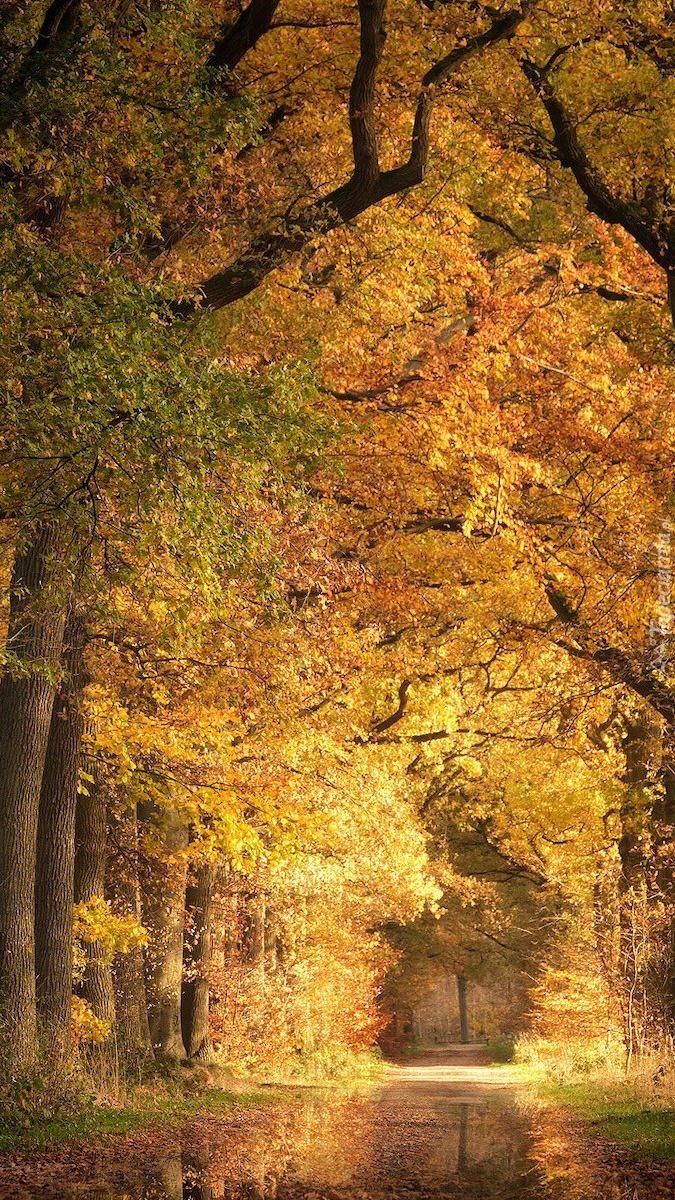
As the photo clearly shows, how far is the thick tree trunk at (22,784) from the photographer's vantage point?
1270cm

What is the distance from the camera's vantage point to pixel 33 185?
1052cm

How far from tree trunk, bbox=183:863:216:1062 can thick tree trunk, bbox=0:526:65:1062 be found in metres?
8.88

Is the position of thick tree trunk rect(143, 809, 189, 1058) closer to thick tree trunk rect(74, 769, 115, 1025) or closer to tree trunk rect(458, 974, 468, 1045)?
thick tree trunk rect(74, 769, 115, 1025)

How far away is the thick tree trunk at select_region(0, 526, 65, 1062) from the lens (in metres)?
12.7

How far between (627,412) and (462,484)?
→ 2233mm

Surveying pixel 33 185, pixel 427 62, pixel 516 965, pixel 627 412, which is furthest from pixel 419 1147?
pixel 516 965

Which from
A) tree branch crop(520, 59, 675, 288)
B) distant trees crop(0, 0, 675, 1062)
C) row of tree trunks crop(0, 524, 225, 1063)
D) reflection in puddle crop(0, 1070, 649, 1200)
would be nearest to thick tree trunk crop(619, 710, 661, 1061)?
distant trees crop(0, 0, 675, 1062)

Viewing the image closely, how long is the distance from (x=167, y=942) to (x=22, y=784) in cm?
794

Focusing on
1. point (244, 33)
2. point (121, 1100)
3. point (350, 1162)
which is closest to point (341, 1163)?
point (350, 1162)

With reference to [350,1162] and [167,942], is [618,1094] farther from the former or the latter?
[167,942]

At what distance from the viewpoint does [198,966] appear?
73.1 feet

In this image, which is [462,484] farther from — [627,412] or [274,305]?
[274,305]

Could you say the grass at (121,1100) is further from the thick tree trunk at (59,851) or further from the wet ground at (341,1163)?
the thick tree trunk at (59,851)

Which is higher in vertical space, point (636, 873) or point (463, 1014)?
point (636, 873)
